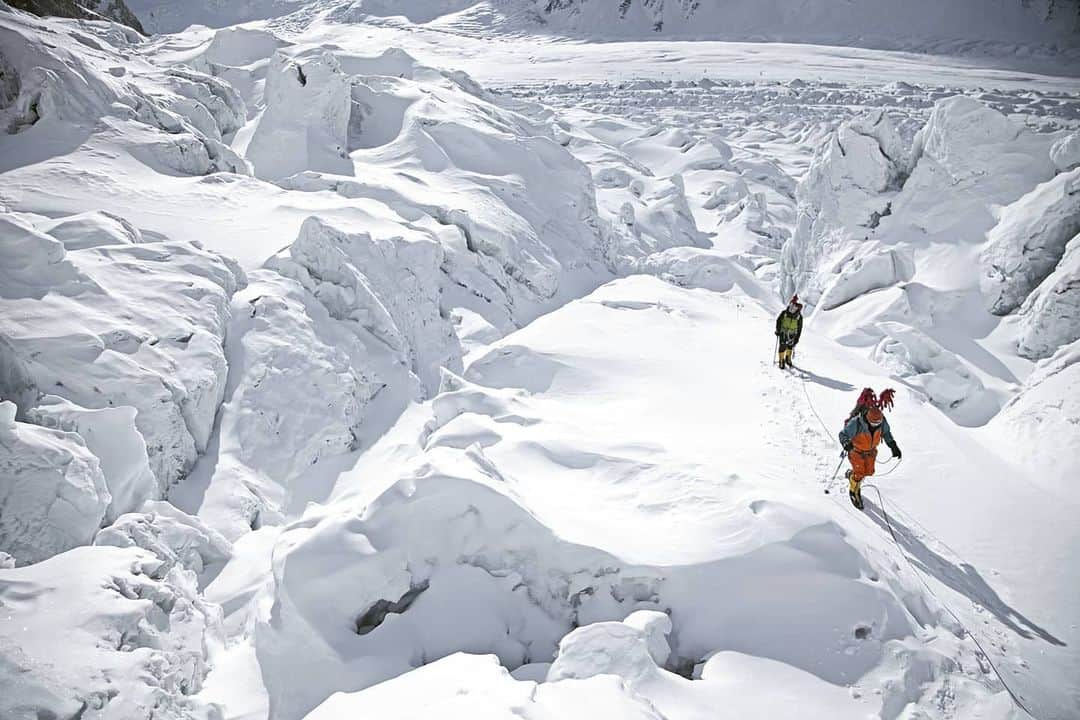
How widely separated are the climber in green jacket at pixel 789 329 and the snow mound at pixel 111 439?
33.6 ft

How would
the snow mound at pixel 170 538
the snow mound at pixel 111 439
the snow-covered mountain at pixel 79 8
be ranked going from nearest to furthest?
1. the snow mound at pixel 170 538
2. the snow mound at pixel 111 439
3. the snow-covered mountain at pixel 79 8

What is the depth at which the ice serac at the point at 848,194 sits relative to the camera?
758 inches

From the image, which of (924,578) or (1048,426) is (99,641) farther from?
(1048,426)

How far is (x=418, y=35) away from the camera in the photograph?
79.6m

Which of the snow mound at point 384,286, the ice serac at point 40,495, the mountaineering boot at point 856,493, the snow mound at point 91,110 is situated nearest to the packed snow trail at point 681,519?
the mountaineering boot at point 856,493

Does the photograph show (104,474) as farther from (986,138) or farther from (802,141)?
(802,141)

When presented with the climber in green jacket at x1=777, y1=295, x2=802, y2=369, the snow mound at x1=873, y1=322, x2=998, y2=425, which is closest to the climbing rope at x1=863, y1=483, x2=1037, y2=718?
the climber in green jacket at x1=777, y1=295, x2=802, y2=369

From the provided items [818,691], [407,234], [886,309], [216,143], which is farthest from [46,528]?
[886,309]

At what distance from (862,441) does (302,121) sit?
17543mm

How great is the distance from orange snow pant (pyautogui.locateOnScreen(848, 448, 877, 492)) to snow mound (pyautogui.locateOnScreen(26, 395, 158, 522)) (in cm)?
813

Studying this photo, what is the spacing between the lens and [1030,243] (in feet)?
49.8

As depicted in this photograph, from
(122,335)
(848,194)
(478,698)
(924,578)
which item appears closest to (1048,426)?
(924,578)

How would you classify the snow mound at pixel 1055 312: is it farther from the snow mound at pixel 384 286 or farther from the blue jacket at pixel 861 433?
the snow mound at pixel 384 286

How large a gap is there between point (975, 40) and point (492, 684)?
86548mm
